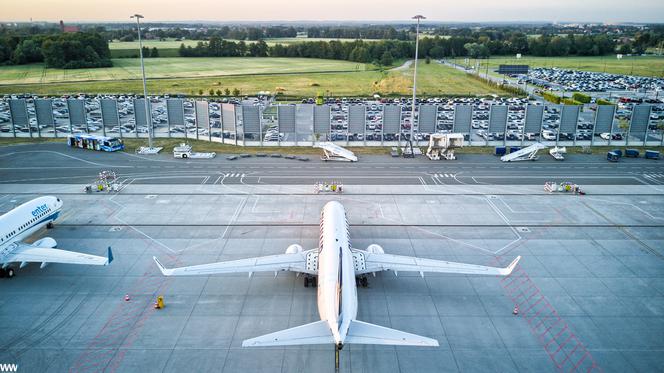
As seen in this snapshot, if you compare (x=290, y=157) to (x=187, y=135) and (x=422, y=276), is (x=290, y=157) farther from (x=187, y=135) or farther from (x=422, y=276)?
(x=422, y=276)

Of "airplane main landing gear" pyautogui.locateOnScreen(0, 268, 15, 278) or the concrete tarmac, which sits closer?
the concrete tarmac

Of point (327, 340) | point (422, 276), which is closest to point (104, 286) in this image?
point (327, 340)

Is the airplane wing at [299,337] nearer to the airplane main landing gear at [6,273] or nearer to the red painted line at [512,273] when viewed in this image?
the red painted line at [512,273]

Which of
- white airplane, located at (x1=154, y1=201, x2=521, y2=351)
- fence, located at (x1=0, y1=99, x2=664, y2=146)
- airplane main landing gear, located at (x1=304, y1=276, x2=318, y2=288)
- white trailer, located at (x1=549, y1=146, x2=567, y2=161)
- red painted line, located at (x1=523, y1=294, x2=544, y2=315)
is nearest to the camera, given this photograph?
white airplane, located at (x1=154, y1=201, x2=521, y2=351)

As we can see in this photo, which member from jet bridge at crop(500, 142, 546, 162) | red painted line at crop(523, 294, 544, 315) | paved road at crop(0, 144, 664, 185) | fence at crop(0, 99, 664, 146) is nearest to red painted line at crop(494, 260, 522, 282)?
red painted line at crop(523, 294, 544, 315)

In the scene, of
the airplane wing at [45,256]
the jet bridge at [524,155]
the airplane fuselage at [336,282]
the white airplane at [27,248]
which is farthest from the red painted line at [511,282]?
the jet bridge at [524,155]

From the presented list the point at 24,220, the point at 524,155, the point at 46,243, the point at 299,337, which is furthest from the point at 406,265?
the point at 524,155

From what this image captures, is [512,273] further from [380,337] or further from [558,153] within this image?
[558,153]

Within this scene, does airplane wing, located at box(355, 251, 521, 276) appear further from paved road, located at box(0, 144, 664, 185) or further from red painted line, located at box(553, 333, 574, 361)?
paved road, located at box(0, 144, 664, 185)
